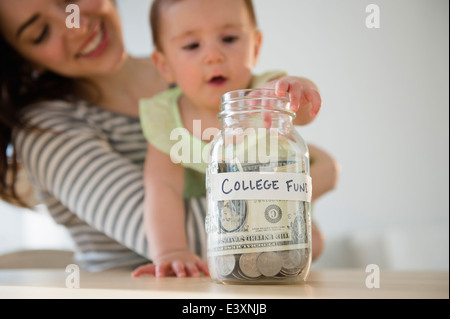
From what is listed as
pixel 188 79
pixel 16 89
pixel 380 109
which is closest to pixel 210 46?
pixel 188 79

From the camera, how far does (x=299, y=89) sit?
19.5 inches

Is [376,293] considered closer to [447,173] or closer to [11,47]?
[11,47]

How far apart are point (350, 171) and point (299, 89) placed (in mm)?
1383

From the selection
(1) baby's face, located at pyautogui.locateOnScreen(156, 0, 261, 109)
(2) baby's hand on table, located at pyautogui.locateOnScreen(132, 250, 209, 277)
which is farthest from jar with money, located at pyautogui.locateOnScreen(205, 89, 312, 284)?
(1) baby's face, located at pyautogui.locateOnScreen(156, 0, 261, 109)

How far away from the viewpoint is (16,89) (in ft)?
3.73

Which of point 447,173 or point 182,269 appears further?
point 447,173

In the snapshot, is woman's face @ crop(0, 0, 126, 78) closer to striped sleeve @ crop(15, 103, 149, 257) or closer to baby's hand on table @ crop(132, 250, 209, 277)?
striped sleeve @ crop(15, 103, 149, 257)

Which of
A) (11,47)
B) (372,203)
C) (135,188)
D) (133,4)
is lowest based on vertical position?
(135,188)

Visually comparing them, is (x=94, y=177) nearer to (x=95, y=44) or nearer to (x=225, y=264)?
(x=95, y=44)

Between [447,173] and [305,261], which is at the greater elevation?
[447,173]

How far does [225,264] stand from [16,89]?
850mm

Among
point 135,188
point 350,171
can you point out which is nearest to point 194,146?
point 135,188

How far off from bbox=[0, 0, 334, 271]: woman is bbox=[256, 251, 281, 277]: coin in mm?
404

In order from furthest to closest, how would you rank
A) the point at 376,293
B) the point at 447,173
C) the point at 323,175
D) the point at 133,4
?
the point at 133,4 → the point at 447,173 → the point at 323,175 → the point at 376,293
